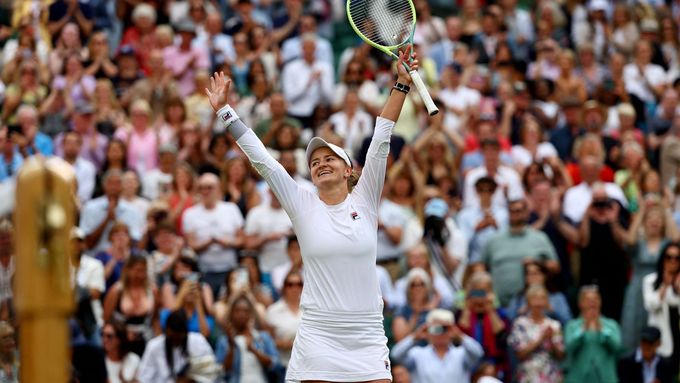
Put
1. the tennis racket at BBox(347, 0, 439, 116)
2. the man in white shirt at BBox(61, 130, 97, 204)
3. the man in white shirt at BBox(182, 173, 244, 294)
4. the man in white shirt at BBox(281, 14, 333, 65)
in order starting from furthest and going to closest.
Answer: the man in white shirt at BBox(281, 14, 333, 65) < the man in white shirt at BBox(61, 130, 97, 204) < the man in white shirt at BBox(182, 173, 244, 294) < the tennis racket at BBox(347, 0, 439, 116)

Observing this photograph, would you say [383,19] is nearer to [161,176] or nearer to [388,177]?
[388,177]

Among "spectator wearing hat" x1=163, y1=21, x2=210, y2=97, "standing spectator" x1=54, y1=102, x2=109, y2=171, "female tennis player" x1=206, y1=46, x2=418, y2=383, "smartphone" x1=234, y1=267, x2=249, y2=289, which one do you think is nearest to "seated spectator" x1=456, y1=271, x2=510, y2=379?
"smartphone" x1=234, y1=267, x2=249, y2=289

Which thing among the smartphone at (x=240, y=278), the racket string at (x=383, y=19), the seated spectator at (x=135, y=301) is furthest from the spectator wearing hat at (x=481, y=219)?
the racket string at (x=383, y=19)

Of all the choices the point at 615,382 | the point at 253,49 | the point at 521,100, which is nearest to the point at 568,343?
the point at 615,382

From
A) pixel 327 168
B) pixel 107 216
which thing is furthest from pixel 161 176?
pixel 327 168

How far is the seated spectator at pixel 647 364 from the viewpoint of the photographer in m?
13.5

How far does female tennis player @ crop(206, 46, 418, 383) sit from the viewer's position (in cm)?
723

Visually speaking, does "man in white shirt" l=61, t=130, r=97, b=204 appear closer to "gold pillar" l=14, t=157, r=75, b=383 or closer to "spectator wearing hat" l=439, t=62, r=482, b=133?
"spectator wearing hat" l=439, t=62, r=482, b=133

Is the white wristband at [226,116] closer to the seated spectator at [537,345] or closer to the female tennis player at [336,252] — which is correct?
the female tennis player at [336,252]

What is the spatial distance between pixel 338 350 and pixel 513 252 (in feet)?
24.4

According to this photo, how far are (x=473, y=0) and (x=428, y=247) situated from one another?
690 centimetres

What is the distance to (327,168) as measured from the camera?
7.44m

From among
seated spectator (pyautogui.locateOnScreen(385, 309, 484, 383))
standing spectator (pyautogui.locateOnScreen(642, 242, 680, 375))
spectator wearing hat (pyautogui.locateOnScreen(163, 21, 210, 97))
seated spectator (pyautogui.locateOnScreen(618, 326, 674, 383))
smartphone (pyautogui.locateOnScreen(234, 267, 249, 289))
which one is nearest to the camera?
seated spectator (pyautogui.locateOnScreen(385, 309, 484, 383))

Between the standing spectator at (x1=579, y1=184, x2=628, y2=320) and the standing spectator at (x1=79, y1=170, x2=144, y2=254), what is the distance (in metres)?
4.79
